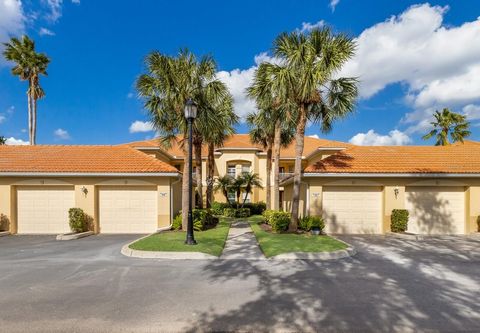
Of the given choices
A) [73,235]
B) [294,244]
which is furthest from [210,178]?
[294,244]

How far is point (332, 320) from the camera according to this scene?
15.2 feet

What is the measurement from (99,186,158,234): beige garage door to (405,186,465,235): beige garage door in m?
14.1

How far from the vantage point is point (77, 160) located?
15.6 meters

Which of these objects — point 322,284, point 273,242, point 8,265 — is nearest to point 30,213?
point 8,265

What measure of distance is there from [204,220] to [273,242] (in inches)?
210

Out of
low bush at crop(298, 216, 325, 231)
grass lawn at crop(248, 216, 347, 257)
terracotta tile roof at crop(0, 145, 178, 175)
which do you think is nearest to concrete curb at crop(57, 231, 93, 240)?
terracotta tile roof at crop(0, 145, 178, 175)

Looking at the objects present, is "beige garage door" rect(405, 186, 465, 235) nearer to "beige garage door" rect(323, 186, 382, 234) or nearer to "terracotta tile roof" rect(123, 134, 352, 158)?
"beige garage door" rect(323, 186, 382, 234)

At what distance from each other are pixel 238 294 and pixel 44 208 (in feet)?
45.2

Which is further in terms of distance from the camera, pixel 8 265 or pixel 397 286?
pixel 8 265

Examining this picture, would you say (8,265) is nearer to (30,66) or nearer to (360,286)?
(360,286)

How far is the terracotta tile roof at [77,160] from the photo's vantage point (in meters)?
14.6

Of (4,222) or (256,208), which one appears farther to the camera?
(256,208)

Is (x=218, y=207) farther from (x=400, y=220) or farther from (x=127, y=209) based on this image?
(x=400, y=220)

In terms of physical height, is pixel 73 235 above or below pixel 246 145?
below
